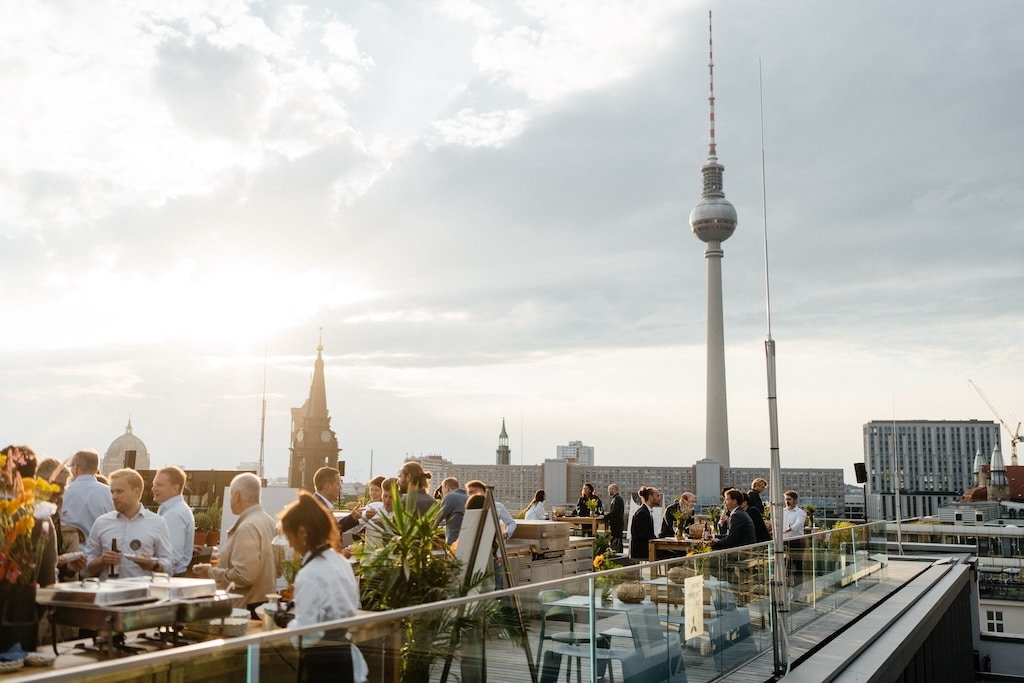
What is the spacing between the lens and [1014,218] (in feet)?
103

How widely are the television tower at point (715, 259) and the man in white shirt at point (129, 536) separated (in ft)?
345

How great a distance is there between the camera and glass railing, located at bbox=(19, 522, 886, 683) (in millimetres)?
2693

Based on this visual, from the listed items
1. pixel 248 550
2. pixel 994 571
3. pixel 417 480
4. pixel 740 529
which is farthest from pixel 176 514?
pixel 994 571

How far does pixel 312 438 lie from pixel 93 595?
86.6 metres

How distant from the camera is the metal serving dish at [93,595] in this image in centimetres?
412

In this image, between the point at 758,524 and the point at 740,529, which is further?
the point at 758,524

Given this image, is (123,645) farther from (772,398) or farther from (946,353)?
(946,353)

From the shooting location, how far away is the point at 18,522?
4.13 meters

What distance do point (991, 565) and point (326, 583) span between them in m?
58.0

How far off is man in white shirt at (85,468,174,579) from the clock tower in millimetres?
83401

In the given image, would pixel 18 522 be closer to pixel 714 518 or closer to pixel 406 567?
pixel 406 567

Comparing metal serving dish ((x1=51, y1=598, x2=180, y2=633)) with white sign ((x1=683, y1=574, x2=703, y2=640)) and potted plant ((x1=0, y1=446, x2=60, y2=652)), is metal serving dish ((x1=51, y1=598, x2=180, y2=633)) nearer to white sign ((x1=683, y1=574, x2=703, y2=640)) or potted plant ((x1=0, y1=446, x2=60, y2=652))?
potted plant ((x1=0, y1=446, x2=60, y2=652))

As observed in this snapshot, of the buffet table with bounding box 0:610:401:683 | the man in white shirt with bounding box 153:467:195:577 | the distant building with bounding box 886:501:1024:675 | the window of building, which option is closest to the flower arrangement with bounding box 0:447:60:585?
the buffet table with bounding box 0:610:401:683


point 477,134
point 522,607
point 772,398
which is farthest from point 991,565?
point 522,607
